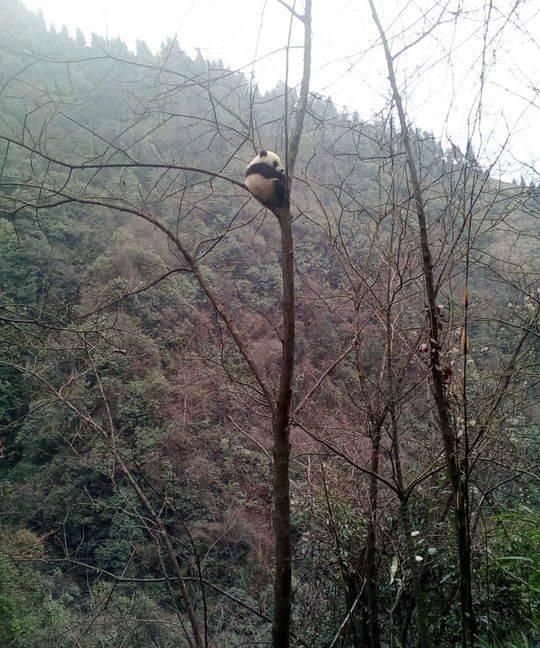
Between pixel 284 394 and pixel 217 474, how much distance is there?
259 inches

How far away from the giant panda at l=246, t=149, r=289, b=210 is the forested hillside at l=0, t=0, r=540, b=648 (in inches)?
3.9

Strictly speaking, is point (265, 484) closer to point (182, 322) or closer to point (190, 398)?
point (190, 398)

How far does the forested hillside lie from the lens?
151 centimetres

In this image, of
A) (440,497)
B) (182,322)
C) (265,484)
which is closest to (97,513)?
(265,484)

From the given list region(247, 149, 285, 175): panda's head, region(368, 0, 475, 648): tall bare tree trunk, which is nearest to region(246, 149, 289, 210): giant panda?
region(247, 149, 285, 175): panda's head

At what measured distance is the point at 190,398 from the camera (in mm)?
7977

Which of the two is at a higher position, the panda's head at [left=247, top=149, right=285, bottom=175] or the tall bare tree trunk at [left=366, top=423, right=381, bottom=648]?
the panda's head at [left=247, top=149, right=285, bottom=175]

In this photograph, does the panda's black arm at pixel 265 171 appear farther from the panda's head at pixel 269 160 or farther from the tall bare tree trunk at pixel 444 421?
the tall bare tree trunk at pixel 444 421

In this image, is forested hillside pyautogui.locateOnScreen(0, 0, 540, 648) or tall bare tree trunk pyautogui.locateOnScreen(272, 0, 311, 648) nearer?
tall bare tree trunk pyautogui.locateOnScreen(272, 0, 311, 648)

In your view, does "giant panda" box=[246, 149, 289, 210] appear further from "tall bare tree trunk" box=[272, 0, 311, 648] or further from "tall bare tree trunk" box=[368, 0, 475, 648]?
"tall bare tree trunk" box=[368, 0, 475, 648]

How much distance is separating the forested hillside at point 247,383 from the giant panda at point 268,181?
0.10 metres

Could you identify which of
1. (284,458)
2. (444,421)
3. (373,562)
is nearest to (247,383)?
(284,458)

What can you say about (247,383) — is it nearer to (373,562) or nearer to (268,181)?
(268,181)

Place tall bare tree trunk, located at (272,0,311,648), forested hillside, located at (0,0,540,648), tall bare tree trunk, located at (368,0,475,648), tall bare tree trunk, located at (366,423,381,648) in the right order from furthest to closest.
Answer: tall bare tree trunk, located at (366,423,381,648) < forested hillside, located at (0,0,540,648) < tall bare tree trunk, located at (368,0,475,648) < tall bare tree trunk, located at (272,0,311,648)
